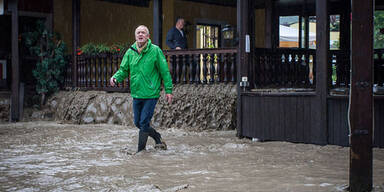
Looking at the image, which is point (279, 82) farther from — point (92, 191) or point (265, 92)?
point (92, 191)

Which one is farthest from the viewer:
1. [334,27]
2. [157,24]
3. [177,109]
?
[334,27]

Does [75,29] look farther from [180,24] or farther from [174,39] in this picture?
[180,24]

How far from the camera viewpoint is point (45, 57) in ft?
44.0

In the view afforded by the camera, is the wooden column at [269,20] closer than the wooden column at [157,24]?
No

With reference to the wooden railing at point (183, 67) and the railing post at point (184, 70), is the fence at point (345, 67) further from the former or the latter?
the railing post at point (184, 70)

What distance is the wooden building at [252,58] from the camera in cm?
764

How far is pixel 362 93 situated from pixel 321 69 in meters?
3.22

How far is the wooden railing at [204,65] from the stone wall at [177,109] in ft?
0.70

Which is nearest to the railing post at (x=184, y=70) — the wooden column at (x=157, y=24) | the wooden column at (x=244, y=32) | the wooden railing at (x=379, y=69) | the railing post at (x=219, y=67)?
the railing post at (x=219, y=67)

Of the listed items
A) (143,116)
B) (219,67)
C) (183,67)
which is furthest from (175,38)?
(143,116)

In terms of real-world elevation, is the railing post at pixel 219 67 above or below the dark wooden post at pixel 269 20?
below

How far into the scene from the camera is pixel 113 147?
804 centimetres

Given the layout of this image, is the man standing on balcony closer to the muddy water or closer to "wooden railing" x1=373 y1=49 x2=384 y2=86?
the muddy water

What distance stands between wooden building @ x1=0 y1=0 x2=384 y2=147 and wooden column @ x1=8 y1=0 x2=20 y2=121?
Answer: 0.02 m
